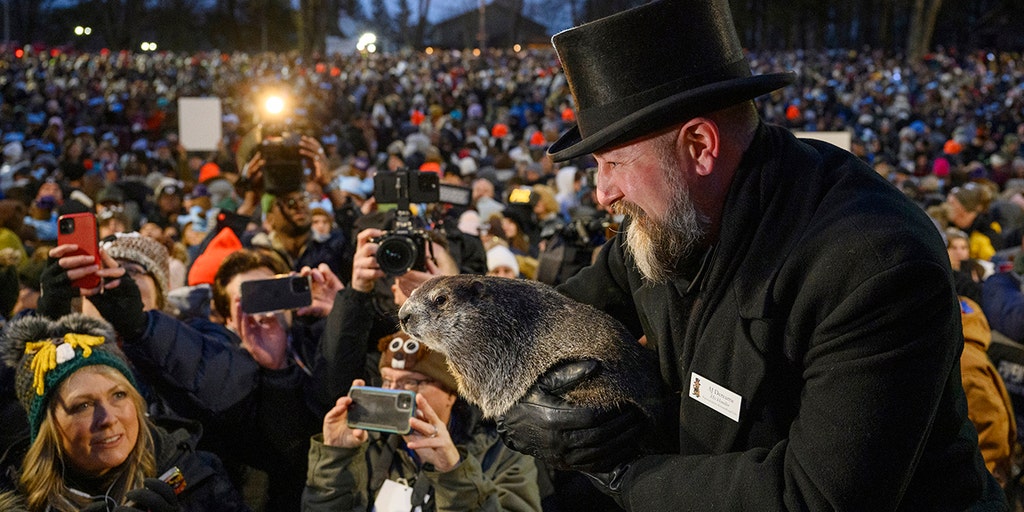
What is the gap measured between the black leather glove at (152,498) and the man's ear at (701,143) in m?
2.04

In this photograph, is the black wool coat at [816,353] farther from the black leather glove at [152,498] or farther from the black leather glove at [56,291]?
the black leather glove at [56,291]

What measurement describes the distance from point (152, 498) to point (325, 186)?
3453 millimetres

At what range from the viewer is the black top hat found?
1.96 meters

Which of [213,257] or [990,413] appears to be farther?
[213,257]

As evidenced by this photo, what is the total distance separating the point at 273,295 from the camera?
3904 mm

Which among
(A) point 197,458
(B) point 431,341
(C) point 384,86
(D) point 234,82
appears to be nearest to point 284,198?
(A) point 197,458

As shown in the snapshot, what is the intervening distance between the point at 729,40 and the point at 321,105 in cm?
2285

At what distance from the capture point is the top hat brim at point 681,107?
191 cm

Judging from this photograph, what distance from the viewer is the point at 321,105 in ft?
78.5

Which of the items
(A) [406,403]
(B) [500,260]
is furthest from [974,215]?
(A) [406,403]

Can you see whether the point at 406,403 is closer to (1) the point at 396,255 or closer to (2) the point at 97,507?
(1) the point at 396,255

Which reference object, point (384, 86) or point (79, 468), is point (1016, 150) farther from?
point (79, 468)

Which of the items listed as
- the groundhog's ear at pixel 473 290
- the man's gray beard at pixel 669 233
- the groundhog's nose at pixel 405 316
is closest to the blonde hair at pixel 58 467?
the groundhog's nose at pixel 405 316

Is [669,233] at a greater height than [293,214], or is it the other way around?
[669,233]
